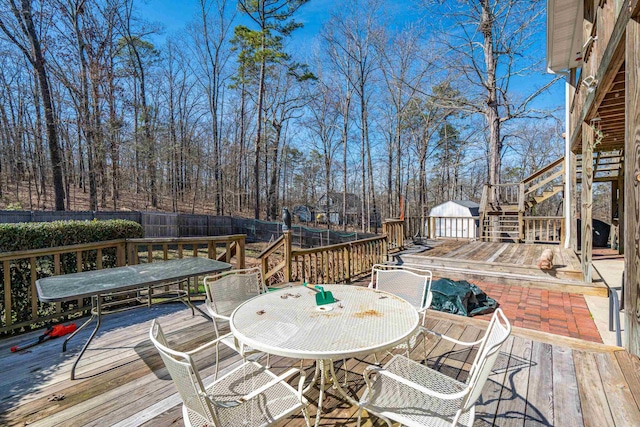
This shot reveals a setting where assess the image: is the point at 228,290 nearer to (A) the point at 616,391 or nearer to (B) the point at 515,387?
(B) the point at 515,387

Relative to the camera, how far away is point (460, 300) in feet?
13.7

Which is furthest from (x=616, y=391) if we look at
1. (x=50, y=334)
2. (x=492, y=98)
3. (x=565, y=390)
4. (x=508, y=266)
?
(x=492, y=98)

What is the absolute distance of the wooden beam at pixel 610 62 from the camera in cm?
245

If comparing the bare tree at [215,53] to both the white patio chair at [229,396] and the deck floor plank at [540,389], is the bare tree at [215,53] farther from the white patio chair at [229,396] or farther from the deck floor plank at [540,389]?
the deck floor plank at [540,389]

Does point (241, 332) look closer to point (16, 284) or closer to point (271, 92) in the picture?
point (16, 284)

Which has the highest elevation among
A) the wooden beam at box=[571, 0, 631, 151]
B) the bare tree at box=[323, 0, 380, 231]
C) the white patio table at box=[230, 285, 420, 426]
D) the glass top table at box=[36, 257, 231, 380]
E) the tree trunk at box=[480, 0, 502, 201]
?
the bare tree at box=[323, 0, 380, 231]

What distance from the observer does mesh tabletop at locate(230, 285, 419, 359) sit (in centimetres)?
146

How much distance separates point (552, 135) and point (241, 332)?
24410 millimetres

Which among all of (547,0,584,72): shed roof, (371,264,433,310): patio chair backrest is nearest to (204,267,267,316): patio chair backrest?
(371,264,433,310): patio chair backrest

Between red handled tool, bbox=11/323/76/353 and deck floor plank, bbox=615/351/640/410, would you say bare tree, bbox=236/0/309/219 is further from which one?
deck floor plank, bbox=615/351/640/410

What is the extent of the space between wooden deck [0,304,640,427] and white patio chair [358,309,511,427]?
41 centimetres

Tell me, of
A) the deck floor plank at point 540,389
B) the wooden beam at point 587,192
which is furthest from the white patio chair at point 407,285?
the wooden beam at point 587,192

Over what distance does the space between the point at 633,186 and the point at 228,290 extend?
3.29 meters

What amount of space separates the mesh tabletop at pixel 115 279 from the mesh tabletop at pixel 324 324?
3.96ft
